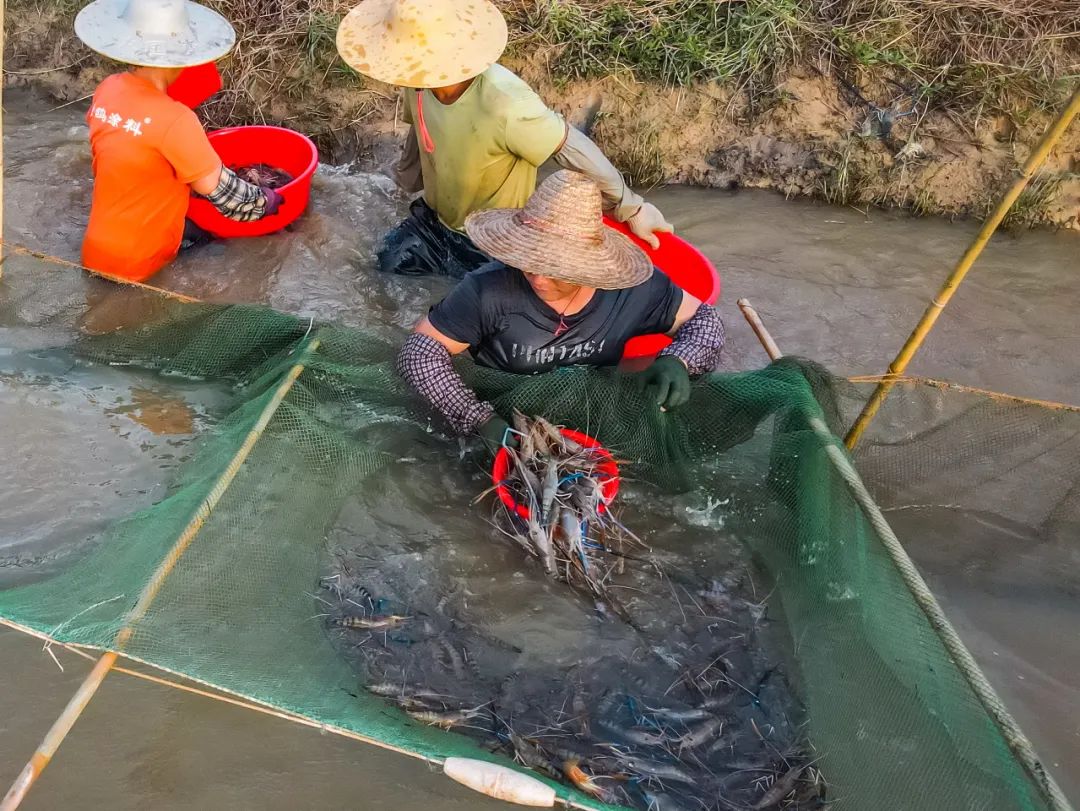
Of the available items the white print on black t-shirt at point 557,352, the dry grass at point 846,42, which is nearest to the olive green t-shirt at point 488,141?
the white print on black t-shirt at point 557,352

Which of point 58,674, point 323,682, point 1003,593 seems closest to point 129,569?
point 58,674

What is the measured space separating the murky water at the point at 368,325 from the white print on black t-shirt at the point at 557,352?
0.84 meters

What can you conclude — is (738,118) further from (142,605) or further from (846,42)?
(142,605)

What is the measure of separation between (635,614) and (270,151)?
169 inches

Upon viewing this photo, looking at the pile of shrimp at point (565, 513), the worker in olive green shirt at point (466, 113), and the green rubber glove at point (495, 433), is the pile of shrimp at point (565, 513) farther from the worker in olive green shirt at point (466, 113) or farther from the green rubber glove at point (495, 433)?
the worker in olive green shirt at point (466, 113)

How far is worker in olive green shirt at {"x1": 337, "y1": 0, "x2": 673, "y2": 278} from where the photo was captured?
13.9 ft

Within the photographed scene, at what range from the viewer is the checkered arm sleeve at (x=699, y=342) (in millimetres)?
3875

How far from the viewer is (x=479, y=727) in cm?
299

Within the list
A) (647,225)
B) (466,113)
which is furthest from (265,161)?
(647,225)

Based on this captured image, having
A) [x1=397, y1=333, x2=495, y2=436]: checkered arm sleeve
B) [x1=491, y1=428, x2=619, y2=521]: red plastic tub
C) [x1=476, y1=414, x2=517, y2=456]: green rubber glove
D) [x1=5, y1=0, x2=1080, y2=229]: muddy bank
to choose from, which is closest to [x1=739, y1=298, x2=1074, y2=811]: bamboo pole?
[x1=491, y1=428, x2=619, y2=521]: red plastic tub

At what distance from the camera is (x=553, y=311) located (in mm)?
3791

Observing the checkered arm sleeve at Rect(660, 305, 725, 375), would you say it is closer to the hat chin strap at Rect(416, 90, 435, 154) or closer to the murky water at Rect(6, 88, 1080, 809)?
the murky water at Rect(6, 88, 1080, 809)

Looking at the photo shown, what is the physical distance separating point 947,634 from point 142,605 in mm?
2327

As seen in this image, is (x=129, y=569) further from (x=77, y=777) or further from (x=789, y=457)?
(x=789, y=457)
